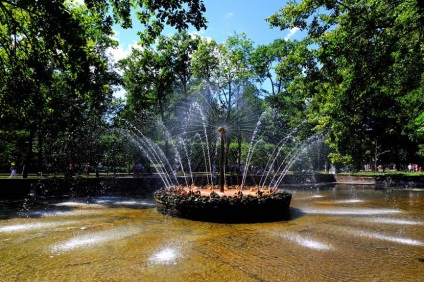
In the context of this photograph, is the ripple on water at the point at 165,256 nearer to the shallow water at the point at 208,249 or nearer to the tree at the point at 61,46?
the shallow water at the point at 208,249

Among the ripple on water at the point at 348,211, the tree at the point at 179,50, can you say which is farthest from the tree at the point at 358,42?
the tree at the point at 179,50

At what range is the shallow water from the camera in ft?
16.8

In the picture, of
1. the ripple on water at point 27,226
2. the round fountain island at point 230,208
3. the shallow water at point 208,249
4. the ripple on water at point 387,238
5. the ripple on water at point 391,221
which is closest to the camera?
the shallow water at point 208,249

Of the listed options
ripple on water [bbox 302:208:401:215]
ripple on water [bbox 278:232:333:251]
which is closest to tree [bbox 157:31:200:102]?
ripple on water [bbox 302:208:401:215]

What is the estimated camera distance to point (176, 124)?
1633 inches

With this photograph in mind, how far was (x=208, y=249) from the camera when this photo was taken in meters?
6.64

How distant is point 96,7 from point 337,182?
105 ft

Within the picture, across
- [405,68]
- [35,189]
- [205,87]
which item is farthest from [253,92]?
[35,189]

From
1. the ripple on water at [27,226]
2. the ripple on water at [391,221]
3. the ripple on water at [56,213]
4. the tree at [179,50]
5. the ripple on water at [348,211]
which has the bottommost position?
the ripple on water at [27,226]

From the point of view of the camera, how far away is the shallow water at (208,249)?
5121 millimetres

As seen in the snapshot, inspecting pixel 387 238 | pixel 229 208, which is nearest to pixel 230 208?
pixel 229 208

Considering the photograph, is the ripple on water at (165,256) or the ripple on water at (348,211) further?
the ripple on water at (348,211)

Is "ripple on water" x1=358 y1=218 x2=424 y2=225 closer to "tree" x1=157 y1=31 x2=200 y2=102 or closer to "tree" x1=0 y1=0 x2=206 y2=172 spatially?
"tree" x1=0 y1=0 x2=206 y2=172

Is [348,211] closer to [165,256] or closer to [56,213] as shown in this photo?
[165,256]
